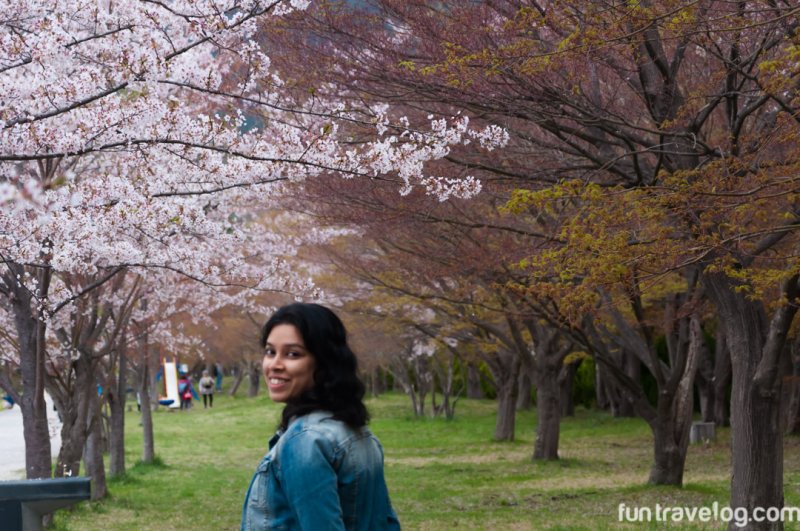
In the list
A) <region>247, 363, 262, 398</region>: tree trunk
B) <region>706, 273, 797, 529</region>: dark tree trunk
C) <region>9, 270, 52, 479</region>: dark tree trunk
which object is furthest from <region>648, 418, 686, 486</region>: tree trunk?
<region>247, 363, 262, 398</region>: tree trunk

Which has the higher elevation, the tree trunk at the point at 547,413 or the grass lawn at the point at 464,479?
the tree trunk at the point at 547,413

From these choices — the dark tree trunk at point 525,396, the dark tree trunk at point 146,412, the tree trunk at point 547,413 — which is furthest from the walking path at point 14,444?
the dark tree trunk at point 525,396

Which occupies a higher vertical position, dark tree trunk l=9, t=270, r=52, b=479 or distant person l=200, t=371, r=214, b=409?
dark tree trunk l=9, t=270, r=52, b=479

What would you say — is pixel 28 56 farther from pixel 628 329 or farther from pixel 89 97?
pixel 628 329

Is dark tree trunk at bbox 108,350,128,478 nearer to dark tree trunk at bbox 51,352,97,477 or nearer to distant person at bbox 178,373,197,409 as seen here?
dark tree trunk at bbox 51,352,97,477

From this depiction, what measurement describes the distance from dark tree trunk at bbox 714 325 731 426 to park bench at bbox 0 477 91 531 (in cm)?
2109

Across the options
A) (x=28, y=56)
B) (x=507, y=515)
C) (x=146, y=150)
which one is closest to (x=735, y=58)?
(x=146, y=150)

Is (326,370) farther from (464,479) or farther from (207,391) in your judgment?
(207,391)

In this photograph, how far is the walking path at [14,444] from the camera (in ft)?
59.5

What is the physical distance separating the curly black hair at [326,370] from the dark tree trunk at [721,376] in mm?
20832

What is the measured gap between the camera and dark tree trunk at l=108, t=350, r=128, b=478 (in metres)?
16.1

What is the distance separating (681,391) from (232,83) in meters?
7.99

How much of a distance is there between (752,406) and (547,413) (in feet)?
34.0

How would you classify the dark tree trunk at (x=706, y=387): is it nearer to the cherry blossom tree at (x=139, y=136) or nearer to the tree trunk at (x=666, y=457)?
the tree trunk at (x=666, y=457)
